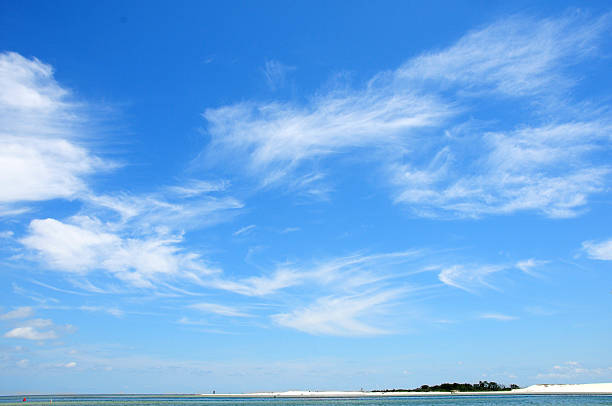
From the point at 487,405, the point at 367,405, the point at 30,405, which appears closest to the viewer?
the point at 487,405

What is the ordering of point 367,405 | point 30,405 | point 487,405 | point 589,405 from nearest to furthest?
1. point 589,405
2. point 487,405
3. point 367,405
4. point 30,405

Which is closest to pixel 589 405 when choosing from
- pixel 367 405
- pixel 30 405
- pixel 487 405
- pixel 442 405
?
pixel 487 405

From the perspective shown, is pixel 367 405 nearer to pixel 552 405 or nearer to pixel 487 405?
pixel 487 405

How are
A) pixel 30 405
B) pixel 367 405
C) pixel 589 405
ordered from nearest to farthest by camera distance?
pixel 589 405, pixel 367 405, pixel 30 405

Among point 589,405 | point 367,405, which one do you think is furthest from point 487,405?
point 367,405

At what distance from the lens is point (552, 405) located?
329 ft

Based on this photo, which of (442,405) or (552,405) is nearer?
(552,405)

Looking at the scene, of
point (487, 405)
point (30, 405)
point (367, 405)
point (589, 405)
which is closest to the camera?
point (589, 405)

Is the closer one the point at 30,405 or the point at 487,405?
the point at 487,405

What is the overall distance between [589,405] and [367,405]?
164 feet

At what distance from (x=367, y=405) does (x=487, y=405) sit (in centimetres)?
2939

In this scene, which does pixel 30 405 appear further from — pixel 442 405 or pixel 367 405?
pixel 442 405

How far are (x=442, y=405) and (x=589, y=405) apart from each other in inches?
1231

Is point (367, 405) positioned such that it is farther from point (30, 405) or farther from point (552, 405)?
point (30, 405)
